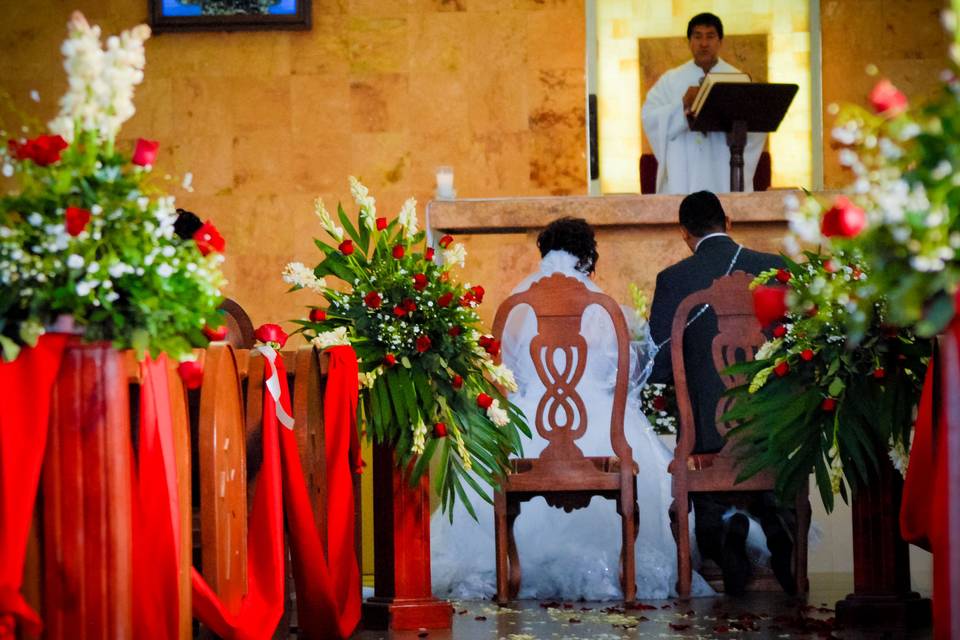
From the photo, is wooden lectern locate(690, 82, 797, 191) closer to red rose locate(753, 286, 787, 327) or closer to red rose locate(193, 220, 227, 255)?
red rose locate(193, 220, 227, 255)

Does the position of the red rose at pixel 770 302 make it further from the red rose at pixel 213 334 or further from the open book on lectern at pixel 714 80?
the open book on lectern at pixel 714 80

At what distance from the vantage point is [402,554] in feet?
16.3

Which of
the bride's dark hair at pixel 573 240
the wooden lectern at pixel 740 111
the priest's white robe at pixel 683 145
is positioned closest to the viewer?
the bride's dark hair at pixel 573 240

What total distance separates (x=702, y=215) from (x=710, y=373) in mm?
831

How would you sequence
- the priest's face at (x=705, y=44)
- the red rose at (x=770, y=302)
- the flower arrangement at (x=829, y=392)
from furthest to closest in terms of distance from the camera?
1. the priest's face at (x=705, y=44)
2. the flower arrangement at (x=829, y=392)
3. the red rose at (x=770, y=302)

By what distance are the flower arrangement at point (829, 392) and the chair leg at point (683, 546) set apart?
50 centimetres

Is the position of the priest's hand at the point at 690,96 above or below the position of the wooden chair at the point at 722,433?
above

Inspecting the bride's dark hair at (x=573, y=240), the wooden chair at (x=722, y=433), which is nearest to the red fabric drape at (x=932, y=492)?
the wooden chair at (x=722, y=433)

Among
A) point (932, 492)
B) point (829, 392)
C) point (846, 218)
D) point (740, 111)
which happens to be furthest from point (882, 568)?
point (740, 111)

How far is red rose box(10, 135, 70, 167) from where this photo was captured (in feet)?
10.1

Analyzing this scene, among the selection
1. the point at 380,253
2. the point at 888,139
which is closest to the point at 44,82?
the point at 380,253

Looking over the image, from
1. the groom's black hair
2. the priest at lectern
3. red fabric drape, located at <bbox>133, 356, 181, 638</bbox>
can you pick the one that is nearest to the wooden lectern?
the priest at lectern

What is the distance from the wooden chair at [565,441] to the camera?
5438 millimetres

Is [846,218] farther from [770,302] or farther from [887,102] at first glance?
[770,302]
